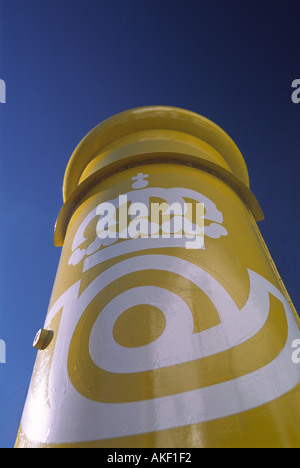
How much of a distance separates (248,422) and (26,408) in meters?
1.49

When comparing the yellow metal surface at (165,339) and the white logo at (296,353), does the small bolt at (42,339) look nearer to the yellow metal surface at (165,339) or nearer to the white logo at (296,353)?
the yellow metal surface at (165,339)

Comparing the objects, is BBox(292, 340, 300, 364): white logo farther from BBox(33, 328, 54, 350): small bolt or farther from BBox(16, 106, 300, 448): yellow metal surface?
BBox(33, 328, 54, 350): small bolt

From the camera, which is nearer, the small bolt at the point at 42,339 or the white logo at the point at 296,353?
the white logo at the point at 296,353

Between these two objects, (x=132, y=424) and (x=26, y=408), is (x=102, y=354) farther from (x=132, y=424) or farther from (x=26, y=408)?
(x=26, y=408)

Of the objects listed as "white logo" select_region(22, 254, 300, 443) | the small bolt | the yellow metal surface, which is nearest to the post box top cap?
the yellow metal surface

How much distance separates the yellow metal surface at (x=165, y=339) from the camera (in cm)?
177

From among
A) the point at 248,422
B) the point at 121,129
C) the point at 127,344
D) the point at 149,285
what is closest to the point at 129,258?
the point at 149,285

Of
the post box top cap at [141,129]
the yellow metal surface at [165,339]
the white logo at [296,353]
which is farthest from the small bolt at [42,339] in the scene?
the post box top cap at [141,129]

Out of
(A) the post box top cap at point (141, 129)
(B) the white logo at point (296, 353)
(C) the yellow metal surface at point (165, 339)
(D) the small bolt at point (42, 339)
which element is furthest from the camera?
(A) the post box top cap at point (141, 129)

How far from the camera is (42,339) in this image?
8.35 ft

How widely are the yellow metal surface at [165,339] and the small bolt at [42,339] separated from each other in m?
0.05

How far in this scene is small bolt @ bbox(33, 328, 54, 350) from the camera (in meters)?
2.54

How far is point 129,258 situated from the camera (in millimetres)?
2600

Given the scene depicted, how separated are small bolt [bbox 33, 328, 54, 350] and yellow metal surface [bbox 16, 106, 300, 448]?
0.05 m
